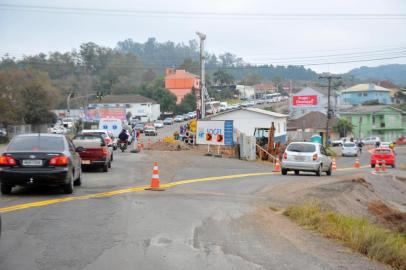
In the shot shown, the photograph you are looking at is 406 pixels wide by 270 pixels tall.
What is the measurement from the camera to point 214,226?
1223 centimetres

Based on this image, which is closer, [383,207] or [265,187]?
[265,187]

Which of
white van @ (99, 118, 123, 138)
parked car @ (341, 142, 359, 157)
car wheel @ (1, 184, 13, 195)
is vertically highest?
white van @ (99, 118, 123, 138)

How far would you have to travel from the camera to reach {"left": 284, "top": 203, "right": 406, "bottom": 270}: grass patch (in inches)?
422

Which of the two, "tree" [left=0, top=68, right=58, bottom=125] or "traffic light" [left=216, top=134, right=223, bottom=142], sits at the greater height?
"tree" [left=0, top=68, right=58, bottom=125]

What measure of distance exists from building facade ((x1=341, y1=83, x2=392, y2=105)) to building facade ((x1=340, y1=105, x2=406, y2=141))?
1268 inches

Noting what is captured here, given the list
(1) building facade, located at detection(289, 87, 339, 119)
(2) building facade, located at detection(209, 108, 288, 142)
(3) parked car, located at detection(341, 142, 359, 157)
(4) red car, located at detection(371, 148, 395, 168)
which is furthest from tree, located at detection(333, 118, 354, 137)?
(4) red car, located at detection(371, 148, 395, 168)

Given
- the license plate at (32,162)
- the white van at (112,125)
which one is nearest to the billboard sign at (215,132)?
the white van at (112,125)

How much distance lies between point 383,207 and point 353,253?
45.2ft

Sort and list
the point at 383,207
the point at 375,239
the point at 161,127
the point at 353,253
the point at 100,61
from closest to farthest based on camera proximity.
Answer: the point at 353,253, the point at 375,239, the point at 383,207, the point at 161,127, the point at 100,61

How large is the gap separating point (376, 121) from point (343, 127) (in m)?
11.2

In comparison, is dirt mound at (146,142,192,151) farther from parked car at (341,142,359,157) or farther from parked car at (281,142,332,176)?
parked car at (341,142,359,157)

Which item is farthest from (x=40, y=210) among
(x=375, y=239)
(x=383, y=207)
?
(x=383, y=207)

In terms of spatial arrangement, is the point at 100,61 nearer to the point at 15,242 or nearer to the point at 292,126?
the point at 292,126

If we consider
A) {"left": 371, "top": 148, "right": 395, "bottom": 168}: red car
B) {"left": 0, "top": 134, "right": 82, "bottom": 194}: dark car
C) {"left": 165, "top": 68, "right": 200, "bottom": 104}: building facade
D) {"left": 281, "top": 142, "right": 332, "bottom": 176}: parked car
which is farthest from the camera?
{"left": 165, "top": 68, "right": 200, "bottom": 104}: building facade
